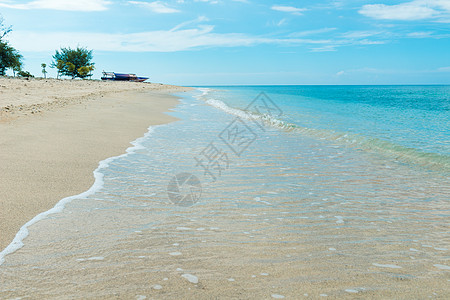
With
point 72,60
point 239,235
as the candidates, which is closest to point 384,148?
point 239,235

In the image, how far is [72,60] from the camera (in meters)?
82.8

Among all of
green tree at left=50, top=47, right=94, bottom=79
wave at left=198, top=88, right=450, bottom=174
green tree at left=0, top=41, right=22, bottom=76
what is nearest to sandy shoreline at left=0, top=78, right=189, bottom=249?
wave at left=198, top=88, right=450, bottom=174

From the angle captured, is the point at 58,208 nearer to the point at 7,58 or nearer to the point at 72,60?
the point at 7,58

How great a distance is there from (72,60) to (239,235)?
294 ft

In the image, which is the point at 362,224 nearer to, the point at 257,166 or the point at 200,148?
the point at 257,166

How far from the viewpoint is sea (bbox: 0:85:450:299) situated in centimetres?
277

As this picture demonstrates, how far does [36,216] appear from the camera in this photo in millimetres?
4008

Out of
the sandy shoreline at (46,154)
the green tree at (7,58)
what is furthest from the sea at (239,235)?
the green tree at (7,58)

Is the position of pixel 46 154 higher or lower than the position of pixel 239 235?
higher

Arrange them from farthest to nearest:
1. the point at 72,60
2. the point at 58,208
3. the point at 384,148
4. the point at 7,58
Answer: the point at 72,60
the point at 7,58
the point at 384,148
the point at 58,208

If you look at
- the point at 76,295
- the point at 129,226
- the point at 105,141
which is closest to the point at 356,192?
the point at 129,226

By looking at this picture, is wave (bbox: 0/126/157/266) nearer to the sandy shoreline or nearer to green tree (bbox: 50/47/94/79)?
the sandy shoreline

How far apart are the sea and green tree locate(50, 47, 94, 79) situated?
8209cm

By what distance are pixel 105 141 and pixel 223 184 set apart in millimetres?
4381
